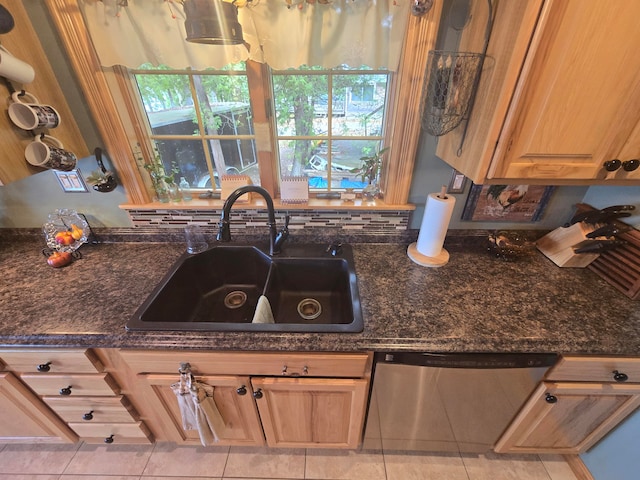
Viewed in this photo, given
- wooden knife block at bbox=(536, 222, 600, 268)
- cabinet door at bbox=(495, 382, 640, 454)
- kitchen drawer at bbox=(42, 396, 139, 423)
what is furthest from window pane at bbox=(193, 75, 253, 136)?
cabinet door at bbox=(495, 382, 640, 454)

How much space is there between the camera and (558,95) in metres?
0.76

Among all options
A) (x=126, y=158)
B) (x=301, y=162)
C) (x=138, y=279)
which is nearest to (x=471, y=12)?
(x=301, y=162)

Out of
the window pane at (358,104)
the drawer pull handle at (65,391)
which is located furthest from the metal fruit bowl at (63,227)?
the window pane at (358,104)

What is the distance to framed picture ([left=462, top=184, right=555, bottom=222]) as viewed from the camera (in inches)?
50.7

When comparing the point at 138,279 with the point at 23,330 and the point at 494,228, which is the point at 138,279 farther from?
the point at 494,228

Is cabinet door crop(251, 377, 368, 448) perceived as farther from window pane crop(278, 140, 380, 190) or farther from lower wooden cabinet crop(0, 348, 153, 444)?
window pane crop(278, 140, 380, 190)

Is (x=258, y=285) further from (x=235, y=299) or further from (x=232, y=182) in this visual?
(x=232, y=182)

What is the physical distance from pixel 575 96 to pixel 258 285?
1.41 meters

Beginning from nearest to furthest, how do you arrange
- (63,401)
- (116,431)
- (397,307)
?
(397,307)
(63,401)
(116,431)

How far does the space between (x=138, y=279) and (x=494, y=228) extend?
1753 mm

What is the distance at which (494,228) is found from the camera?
1398 millimetres

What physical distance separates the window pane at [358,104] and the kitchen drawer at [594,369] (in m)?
1.17

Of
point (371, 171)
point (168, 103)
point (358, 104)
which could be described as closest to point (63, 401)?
point (168, 103)

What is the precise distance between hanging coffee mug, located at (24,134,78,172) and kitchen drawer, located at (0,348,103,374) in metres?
0.69
